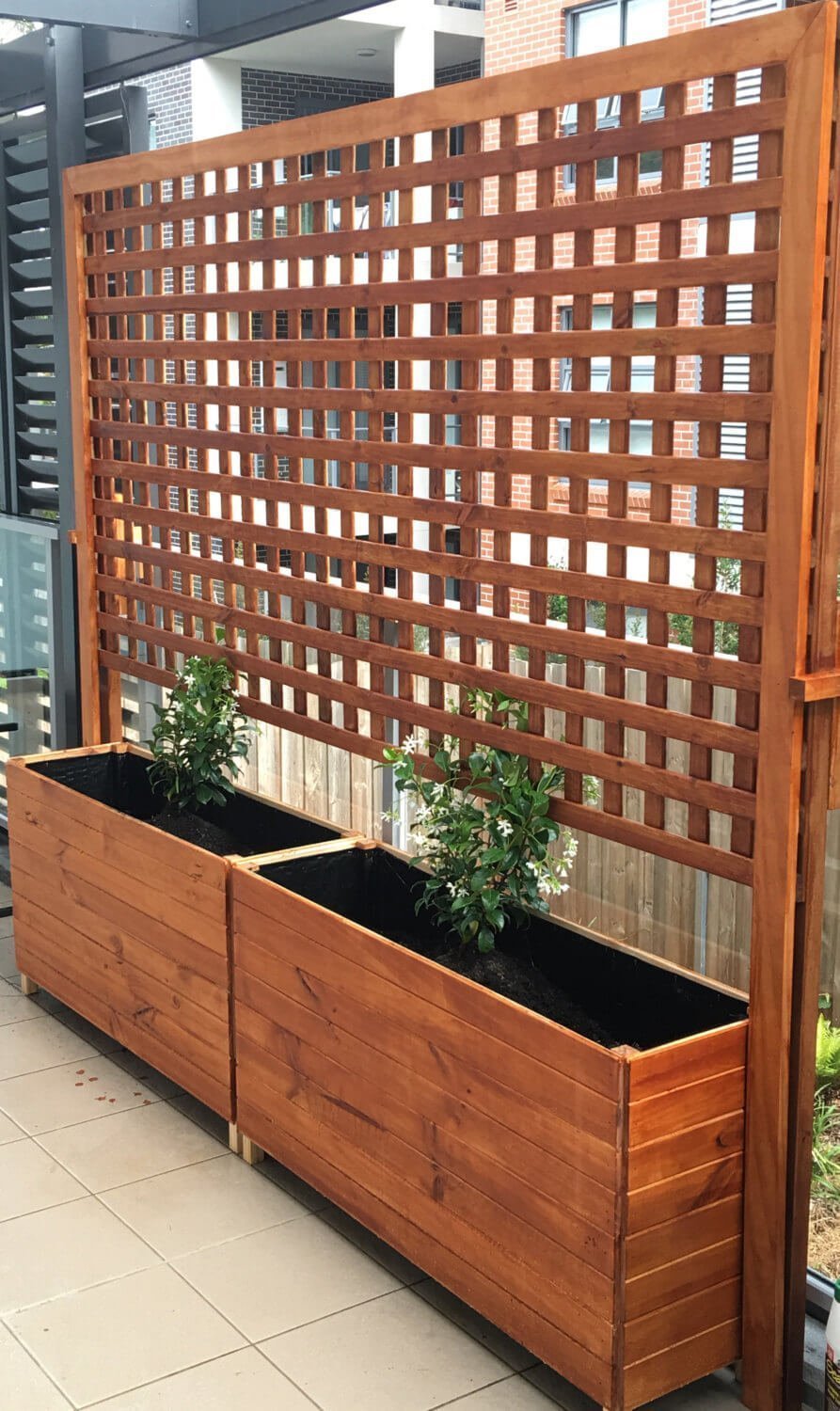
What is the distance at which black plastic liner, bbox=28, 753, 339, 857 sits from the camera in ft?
12.0

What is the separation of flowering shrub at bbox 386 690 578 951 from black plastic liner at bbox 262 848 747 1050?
0.30 feet

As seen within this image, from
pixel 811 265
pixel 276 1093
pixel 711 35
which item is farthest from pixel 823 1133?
pixel 711 35

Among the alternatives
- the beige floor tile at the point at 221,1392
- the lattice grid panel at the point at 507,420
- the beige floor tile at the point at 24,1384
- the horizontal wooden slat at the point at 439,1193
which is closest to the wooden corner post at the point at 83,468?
the lattice grid panel at the point at 507,420

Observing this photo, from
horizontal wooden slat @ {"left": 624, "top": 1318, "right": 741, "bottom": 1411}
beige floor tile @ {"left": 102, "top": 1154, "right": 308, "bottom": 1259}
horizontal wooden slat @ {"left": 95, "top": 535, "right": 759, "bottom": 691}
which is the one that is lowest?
beige floor tile @ {"left": 102, "top": 1154, "right": 308, "bottom": 1259}

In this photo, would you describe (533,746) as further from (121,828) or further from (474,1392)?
(121,828)

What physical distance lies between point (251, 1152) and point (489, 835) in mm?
944

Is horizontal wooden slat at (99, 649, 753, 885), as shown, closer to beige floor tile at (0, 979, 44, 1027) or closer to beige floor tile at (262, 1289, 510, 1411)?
beige floor tile at (262, 1289, 510, 1411)

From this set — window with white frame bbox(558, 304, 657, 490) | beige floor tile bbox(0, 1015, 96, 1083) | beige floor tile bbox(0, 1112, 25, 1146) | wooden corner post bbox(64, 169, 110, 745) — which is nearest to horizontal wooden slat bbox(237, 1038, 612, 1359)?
beige floor tile bbox(0, 1112, 25, 1146)

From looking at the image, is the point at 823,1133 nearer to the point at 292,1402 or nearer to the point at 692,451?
the point at 292,1402

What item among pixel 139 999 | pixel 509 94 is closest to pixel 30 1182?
pixel 139 999

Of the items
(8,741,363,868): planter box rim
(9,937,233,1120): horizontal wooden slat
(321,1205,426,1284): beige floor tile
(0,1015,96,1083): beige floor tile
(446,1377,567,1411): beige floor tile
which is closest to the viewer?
(446,1377,567,1411): beige floor tile

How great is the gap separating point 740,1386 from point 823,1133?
420mm

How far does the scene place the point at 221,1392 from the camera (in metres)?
2.41

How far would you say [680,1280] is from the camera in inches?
89.1
